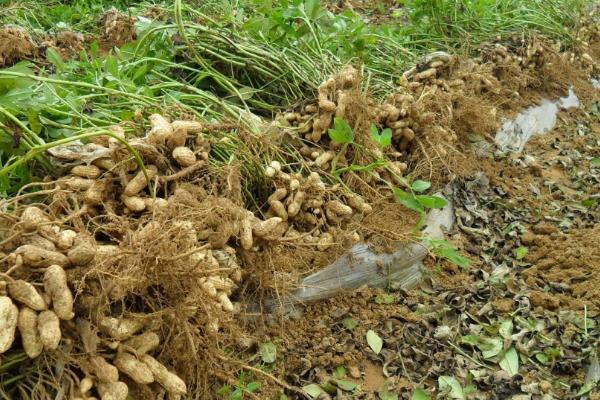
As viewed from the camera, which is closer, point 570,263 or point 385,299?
point 385,299

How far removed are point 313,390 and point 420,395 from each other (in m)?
0.38

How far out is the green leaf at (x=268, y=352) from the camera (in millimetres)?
2270

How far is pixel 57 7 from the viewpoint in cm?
562

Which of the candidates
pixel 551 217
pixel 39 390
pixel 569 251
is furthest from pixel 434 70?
pixel 39 390

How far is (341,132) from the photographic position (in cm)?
273

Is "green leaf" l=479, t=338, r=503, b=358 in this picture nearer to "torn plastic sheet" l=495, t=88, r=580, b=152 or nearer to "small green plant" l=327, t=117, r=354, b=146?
"small green plant" l=327, t=117, r=354, b=146

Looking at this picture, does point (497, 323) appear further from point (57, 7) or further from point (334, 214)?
point (57, 7)

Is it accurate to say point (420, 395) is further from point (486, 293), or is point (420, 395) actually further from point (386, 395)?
point (486, 293)

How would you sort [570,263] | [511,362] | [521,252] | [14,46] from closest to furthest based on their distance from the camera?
[511,362], [570,263], [521,252], [14,46]

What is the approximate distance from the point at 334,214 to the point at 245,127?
53cm

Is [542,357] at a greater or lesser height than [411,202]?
lesser

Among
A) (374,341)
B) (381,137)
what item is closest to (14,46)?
(381,137)

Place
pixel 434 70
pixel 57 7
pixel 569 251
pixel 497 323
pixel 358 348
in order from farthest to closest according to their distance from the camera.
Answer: pixel 57 7 < pixel 434 70 < pixel 569 251 < pixel 497 323 < pixel 358 348

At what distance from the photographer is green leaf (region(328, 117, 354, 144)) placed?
273 centimetres
